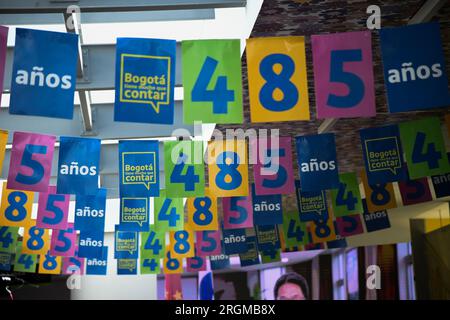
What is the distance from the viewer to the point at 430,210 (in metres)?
15.7

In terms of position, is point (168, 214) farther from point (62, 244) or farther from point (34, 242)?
point (34, 242)

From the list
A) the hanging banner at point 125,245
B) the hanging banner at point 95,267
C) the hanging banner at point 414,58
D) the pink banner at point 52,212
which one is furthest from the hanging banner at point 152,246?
the hanging banner at point 414,58

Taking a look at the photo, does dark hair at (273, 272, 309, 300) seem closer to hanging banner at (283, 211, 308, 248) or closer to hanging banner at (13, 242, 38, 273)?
hanging banner at (283, 211, 308, 248)

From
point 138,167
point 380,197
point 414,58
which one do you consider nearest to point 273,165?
point 138,167

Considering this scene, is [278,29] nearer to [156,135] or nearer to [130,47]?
[130,47]

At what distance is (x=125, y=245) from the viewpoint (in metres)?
14.3

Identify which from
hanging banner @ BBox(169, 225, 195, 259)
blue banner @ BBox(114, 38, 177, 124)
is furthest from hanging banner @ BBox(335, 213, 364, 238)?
blue banner @ BBox(114, 38, 177, 124)

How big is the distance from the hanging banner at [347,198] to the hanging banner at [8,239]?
626cm

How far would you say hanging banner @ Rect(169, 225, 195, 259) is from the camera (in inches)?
560

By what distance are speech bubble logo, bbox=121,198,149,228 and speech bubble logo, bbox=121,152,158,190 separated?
2324 mm

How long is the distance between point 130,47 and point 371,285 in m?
12.8

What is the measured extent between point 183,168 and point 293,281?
12301mm

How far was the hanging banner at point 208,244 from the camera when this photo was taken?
1436cm

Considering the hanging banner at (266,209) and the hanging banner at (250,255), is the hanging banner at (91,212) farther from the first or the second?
the hanging banner at (250,255)
